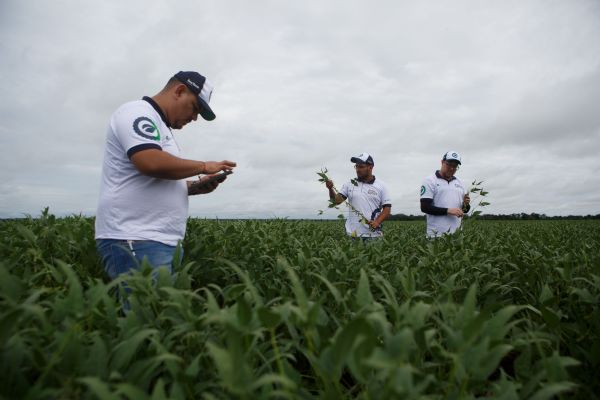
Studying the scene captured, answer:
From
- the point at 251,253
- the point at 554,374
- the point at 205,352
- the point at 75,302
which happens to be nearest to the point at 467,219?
the point at 251,253

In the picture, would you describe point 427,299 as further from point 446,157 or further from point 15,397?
point 446,157

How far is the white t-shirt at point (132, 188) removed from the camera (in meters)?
2.40

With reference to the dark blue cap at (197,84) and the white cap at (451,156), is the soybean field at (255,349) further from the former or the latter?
the white cap at (451,156)

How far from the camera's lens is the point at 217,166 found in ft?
8.85

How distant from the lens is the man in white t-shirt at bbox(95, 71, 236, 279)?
2.36 m

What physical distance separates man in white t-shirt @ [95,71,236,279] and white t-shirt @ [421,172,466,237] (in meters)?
4.00

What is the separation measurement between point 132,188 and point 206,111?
909 mm

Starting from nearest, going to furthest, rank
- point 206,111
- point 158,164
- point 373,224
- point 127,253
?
point 158,164, point 127,253, point 206,111, point 373,224

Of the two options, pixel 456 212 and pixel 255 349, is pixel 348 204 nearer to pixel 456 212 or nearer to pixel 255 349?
pixel 456 212

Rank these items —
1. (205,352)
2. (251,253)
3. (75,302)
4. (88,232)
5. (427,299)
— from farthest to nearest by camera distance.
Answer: (88,232)
(251,253)
(427,299)
(205,352)
(75,302)

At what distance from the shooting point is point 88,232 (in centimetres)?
437

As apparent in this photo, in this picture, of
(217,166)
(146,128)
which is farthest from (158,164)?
(217,166)

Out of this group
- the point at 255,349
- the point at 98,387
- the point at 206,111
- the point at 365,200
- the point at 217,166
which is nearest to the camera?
the point at 98,387

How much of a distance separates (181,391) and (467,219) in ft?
17.8
